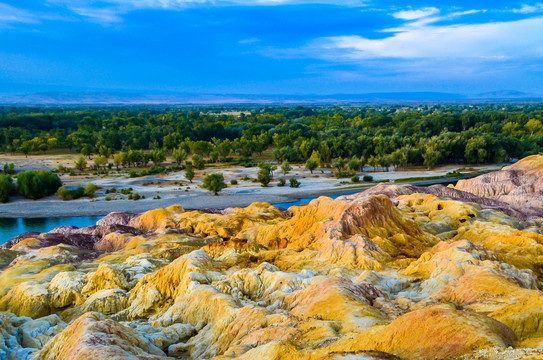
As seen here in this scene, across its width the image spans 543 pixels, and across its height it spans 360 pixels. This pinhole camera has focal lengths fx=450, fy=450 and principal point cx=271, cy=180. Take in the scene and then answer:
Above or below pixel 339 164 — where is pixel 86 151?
above

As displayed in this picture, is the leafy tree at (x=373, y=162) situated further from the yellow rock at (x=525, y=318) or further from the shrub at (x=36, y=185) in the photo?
the yellow rock at (x=525, y=318)

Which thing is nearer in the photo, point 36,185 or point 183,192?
point 36,185

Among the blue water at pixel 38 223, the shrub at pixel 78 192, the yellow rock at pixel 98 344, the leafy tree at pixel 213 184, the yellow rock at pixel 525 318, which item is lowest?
the blue water at pixel 38 223

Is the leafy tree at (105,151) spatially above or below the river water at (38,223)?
above

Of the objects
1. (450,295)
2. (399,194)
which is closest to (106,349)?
(450,295)

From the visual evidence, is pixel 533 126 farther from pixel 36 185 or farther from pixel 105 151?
pixel 36 185

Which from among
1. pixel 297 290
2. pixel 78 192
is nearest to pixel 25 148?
pixel 78 192

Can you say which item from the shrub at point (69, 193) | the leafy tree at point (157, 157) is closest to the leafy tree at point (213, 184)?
the shrub at point (69, 193)
